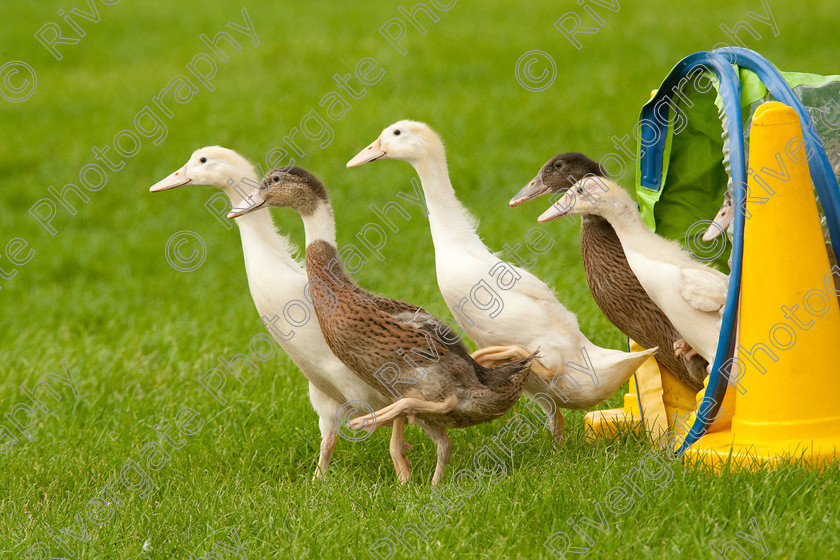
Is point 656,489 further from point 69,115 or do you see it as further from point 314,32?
point 314,32

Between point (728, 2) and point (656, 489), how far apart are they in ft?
37.5

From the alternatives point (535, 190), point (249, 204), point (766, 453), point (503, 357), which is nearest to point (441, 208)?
point (535, 190)

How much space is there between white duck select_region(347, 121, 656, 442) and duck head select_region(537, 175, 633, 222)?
31cm

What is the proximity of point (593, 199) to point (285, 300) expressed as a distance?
123 cm

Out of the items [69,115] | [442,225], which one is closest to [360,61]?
[69,115]

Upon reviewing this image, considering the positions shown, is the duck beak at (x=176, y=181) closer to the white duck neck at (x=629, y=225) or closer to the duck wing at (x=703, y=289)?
the white duck neck at (x=629, y=225)

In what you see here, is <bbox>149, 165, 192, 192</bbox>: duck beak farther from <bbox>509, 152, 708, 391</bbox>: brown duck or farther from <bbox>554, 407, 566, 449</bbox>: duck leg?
<bbox>554, 407, 566, 449</bbox>: duck leg

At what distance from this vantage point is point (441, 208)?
3559 mm

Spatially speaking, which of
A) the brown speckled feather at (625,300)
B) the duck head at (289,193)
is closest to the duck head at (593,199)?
the brown speckled feather at (625,300)

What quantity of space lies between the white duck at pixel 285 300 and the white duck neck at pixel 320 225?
221 millimetres

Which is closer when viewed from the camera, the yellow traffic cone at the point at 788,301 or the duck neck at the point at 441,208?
the yellow traffic cone at the point at 788,301

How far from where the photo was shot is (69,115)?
37.2 feet

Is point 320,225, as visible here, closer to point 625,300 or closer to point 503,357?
point 503,357

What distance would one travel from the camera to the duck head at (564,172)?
3664 millimetres
